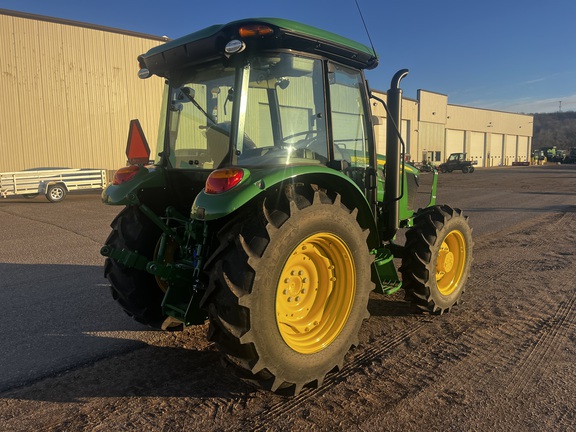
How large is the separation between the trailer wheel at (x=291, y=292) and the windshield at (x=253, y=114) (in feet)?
1.70

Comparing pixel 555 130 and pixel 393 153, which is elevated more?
pixel 555 130

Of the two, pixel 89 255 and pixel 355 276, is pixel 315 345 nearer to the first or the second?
pixel 355 276

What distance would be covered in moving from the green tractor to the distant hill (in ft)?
347

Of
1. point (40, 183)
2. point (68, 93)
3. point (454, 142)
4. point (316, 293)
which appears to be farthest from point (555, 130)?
point (316, 293)

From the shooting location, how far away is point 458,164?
39.9 m

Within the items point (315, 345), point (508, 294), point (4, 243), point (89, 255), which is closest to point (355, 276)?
point (315, 345)

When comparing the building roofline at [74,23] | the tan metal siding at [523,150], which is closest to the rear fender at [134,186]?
the building roofline at [74,23]

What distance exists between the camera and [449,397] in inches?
107

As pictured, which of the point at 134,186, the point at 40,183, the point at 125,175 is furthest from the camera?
the point at 40,183

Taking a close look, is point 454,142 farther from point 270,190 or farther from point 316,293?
point 270,190

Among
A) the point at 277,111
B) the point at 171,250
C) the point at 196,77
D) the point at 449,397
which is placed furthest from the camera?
the point at 171,250

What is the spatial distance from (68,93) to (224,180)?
761 inches

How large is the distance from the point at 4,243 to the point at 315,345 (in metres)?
7.34

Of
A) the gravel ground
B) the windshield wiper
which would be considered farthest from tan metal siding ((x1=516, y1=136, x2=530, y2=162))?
the windshield wiper
